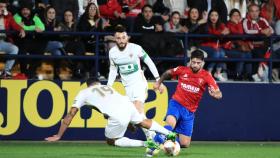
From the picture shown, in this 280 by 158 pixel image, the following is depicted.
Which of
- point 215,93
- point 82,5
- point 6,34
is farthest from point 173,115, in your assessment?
point 82,5

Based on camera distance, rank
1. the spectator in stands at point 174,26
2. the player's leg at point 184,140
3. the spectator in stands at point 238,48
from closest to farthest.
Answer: the player's leg at point 184,140 → the spectator in stands at point 174,26 → the spectator in stands at point 238,48

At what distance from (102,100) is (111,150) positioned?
2.42 m

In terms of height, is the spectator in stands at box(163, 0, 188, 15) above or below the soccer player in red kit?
above

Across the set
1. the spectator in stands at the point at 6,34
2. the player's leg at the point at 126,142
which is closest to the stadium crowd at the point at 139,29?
the spectator in stands at the point at 6,34

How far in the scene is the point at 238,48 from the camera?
56.2ft

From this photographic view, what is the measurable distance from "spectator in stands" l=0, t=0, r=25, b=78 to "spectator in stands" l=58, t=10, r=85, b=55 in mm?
955

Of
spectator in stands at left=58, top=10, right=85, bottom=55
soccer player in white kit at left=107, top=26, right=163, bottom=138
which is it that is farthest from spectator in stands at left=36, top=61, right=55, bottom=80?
soccer player in white kit at left=107, top=26, right=163, bottom=138

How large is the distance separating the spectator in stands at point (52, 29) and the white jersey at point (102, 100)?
428 cm

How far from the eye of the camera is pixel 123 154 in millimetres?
13258

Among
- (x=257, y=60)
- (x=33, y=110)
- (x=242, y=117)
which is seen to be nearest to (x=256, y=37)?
(x=257, y=60)

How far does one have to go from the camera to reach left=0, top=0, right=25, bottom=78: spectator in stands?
16.0 m

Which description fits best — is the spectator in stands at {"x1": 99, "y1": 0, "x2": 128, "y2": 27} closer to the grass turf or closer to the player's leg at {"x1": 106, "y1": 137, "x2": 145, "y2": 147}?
the grass turf

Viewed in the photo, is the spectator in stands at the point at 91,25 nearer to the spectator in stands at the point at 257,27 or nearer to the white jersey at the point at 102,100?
the spectator in stands at the point at 257,27

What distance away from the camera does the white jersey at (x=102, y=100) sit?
1210cm
